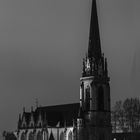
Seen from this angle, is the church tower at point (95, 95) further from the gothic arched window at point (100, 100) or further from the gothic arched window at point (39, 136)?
the gothic arched window at point (39, 136)

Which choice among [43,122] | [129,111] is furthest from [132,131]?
[43,122]

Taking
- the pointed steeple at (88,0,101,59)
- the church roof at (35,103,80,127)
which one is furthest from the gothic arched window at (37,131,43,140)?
the pointed steeple at (88,0,101,59)

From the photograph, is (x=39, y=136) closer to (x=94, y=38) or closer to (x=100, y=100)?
(x=100, y=100)

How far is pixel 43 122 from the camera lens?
114938 millimetres

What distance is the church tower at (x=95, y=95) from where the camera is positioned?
4122 inches

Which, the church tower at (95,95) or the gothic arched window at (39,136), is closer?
the church tower at (95,95)

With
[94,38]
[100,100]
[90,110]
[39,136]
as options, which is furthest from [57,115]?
[94,38]

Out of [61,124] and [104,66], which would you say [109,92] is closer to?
[104,66]

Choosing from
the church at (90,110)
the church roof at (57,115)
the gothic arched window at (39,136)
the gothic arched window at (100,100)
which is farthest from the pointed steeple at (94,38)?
the gothic arched window at (39,136)

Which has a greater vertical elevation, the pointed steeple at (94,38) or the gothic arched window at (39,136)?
the pointed steeple at (94,38)

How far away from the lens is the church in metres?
105

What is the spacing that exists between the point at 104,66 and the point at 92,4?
593 inches

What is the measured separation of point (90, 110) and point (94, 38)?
1678cm

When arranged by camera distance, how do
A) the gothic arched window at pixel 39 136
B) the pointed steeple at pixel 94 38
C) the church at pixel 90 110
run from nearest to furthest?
the church at pixel 90 110 → the pointed steeple at pixel 94 38 → the gothic arched window at pixel 39 136
